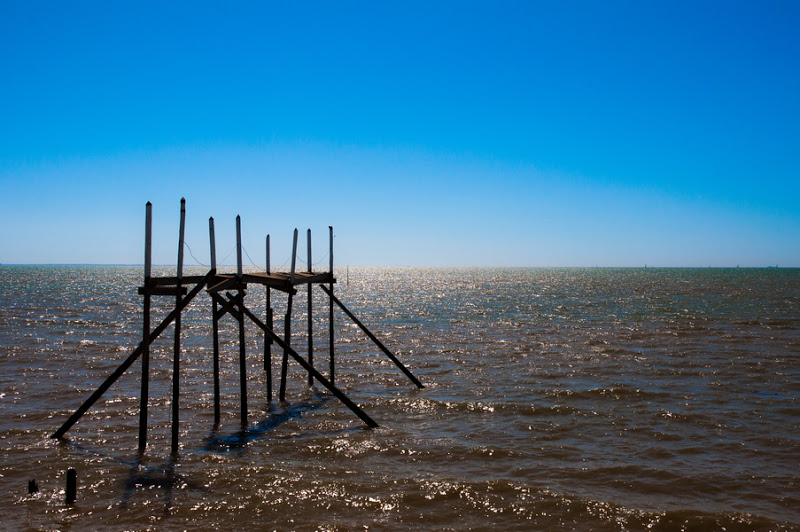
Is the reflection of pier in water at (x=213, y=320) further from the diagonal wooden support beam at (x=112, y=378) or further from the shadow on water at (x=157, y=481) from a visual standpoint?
the shadow on water at (x=157, y=481)

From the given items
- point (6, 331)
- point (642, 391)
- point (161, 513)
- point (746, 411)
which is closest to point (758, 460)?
point (746, 411)

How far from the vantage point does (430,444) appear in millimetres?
11828

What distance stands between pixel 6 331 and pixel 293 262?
2372 cm

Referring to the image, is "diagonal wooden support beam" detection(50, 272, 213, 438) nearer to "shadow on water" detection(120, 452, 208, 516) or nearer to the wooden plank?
the wooden plank

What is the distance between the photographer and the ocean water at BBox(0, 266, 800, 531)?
8.68 metres

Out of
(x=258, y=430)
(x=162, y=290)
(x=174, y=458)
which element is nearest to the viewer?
(x=174, y=458)

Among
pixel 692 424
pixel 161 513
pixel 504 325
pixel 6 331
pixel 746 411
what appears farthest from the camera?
pixel 504 325

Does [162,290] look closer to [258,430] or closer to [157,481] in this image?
[157,481]

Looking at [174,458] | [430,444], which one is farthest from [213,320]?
[430,444]

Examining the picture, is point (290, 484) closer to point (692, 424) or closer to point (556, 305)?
point (692, 424)

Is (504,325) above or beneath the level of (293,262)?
beneath

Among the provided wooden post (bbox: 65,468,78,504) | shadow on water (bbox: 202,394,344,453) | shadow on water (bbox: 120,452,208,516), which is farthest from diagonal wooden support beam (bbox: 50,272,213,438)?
wooden post (bbox: 65,468,78,504)

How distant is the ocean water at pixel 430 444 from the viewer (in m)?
8.68

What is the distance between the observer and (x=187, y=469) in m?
10.4
